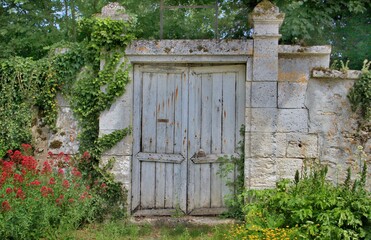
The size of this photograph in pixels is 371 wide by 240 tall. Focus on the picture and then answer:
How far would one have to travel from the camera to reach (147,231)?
6.14 m

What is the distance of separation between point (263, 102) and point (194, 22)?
2.06m

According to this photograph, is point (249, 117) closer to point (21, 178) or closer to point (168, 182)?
point (168, 182)

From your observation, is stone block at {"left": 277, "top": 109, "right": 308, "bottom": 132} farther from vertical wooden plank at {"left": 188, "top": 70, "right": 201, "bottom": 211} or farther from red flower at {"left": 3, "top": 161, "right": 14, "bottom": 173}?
red flower at {"left": 3, "top": 161, "right": 14, "bottom": 173}

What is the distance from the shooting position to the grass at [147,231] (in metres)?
5.77

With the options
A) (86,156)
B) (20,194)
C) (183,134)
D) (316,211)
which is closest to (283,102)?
(183,134)

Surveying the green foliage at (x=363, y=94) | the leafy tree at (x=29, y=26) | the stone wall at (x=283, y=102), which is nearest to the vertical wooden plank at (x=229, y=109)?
the stone wall at (x=283, y=102)

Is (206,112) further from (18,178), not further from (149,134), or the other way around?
(18,178)

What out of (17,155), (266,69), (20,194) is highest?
(266,69)

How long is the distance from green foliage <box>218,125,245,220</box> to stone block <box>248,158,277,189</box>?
195mm

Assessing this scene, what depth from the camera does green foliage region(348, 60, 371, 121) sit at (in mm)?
6258

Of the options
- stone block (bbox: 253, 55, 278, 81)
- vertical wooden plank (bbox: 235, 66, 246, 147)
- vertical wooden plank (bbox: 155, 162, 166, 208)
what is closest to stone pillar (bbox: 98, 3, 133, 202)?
vertical wooden plank (bbox: 155, 162, 166, 208)

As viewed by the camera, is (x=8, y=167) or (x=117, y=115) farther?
(x=117, y=115)

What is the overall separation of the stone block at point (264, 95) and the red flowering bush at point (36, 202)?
7.84ft

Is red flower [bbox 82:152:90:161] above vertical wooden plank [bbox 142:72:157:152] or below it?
below
